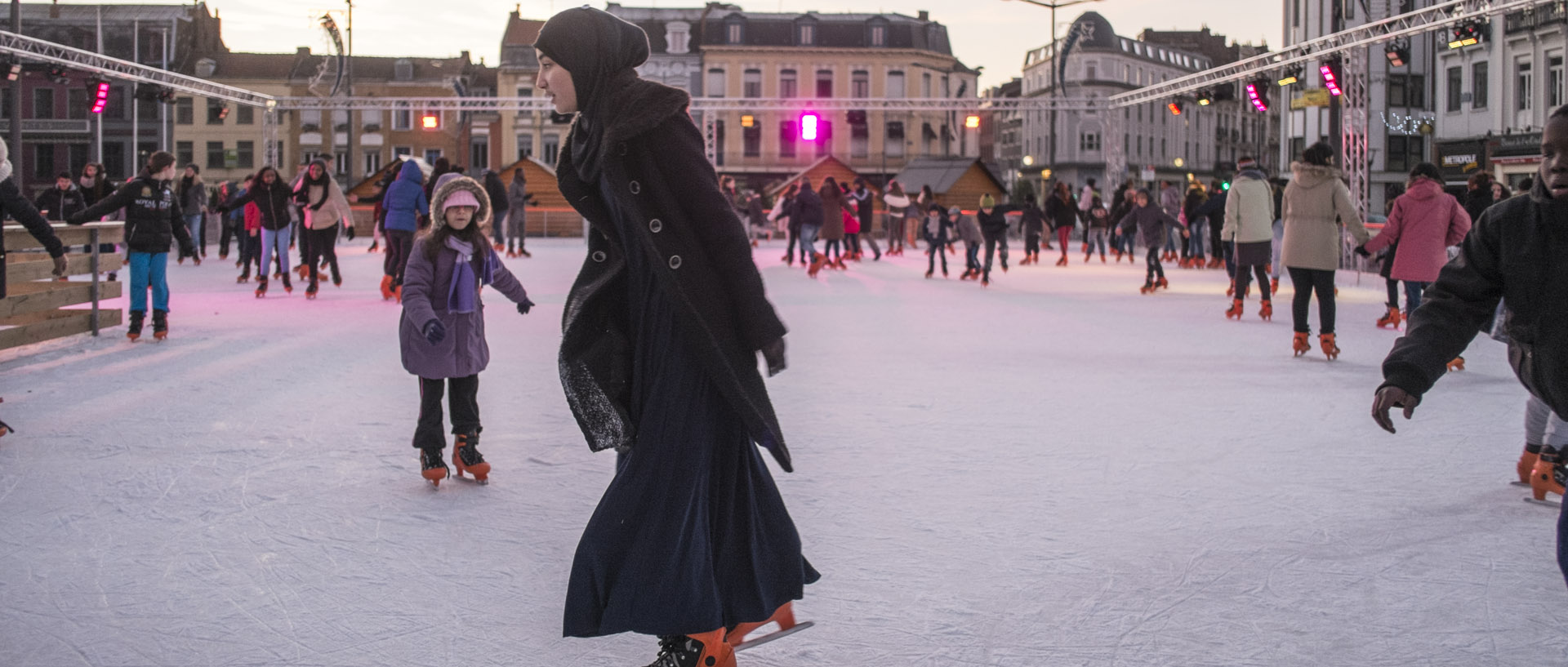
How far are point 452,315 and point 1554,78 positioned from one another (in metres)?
33.6

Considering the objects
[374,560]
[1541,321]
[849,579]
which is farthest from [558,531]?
[1541,321]

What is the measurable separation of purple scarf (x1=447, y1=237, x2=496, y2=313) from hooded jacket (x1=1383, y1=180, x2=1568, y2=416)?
324 cm

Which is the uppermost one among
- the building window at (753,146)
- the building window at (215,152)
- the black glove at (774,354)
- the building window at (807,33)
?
the building window at (807,33)

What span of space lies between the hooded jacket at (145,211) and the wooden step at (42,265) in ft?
0.98

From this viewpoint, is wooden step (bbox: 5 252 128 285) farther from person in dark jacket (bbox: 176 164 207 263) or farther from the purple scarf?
person in dark jacket (bbox: 176 164 207 263)

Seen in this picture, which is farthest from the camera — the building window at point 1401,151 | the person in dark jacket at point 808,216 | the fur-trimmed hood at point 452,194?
the building window at point 1401,151

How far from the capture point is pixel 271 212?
13.9 meters

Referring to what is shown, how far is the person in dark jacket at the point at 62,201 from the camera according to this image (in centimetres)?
1659

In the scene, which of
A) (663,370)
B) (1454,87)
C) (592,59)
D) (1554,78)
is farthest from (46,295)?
(1454,87)

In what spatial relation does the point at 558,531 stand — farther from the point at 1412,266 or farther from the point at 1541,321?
the point at 1412,266

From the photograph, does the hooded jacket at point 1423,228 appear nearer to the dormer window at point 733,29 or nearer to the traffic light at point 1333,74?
the traffic light at point 1333,74

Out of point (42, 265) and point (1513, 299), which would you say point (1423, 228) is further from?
point (42, 265)

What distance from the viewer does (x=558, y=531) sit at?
14.1 ft

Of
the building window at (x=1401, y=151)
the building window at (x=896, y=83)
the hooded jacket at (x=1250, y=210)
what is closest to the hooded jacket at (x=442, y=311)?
the hooded jacket at (x=1250, y=210)
